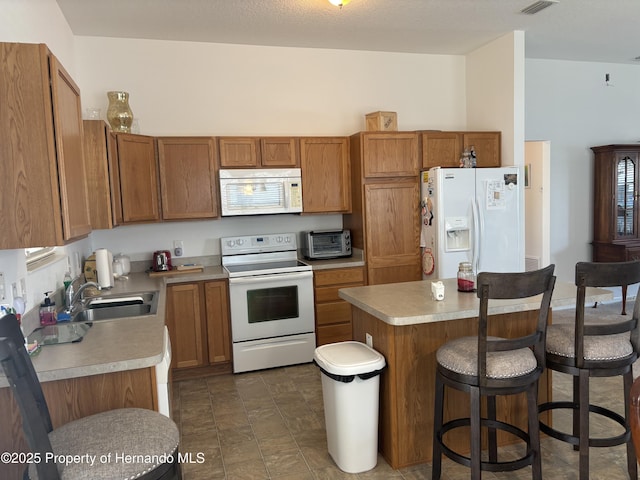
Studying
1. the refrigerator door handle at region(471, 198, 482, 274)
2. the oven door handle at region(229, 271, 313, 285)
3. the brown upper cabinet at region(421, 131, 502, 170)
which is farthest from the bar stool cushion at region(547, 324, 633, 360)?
the brown upper cabinet at region(421, 131, 502, 170)

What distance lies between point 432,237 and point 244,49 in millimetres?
2526

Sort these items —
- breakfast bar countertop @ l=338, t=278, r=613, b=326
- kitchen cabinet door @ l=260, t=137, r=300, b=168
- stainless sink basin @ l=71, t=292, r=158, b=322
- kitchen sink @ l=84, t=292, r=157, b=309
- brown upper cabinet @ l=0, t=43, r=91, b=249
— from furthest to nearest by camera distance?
kitchen cabinet door @ l=260, t=137, r=300, b=168, kitchen sink @ l=84, t=292, r=157, b=309, stainless sink basin @ l=71, t=292, r=158, b=322, breakfast bar countertop @ l=338, t=278, r=613, b=326, brown upper cabinet @ l=0, t=43, r=91, b=249

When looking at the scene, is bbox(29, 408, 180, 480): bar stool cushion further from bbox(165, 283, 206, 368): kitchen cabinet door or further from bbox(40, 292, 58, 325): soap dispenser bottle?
bbox(165, 283, 206, 368): kitchen cabinet door

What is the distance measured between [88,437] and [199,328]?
2422 mm

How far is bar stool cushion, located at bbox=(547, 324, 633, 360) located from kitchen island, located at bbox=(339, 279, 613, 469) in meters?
0.21

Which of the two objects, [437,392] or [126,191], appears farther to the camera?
[126,191]

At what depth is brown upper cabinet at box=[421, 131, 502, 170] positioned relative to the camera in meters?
4.43

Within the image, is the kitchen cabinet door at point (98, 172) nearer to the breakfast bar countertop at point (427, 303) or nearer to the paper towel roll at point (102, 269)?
the paper towel roll at point (102, 269)

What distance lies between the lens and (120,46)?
418 cm

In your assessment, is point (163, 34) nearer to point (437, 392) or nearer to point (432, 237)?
point (432, 237)

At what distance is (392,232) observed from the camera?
438 cm

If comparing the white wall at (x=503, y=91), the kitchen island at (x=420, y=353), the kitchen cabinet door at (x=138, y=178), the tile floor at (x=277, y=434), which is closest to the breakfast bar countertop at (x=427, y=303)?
the kitchen island at (x=420, y=353)

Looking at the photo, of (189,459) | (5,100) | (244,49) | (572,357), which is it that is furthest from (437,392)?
(244,49)

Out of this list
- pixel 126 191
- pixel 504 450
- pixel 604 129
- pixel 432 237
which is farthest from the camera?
pixel 604 129
